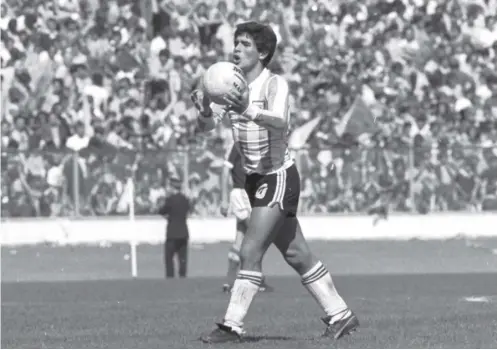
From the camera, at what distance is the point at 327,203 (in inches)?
1023

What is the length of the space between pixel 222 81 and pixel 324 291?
69.0 inches

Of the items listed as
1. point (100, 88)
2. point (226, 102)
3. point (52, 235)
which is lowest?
point (52, 235)

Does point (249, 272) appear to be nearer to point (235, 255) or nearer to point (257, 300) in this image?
point (257, 300)

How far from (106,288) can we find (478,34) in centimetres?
1370

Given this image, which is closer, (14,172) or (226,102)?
(226,102)

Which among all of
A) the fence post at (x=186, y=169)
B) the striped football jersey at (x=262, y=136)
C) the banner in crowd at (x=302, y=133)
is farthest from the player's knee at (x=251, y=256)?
the banner in crowd at (x=302, y=133)

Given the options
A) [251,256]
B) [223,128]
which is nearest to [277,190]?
[251,256]

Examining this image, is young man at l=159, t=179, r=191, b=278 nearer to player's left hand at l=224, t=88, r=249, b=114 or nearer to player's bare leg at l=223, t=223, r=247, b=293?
player's bare leg at l=223, t=223, r=247, b=293

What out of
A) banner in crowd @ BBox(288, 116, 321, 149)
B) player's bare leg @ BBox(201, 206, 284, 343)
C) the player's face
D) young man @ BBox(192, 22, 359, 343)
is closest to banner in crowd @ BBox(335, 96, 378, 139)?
banner in crowd @ BBox(288, 116, 321, 149)

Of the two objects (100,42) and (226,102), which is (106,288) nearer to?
(226,102)

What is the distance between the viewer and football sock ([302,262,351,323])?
34.7ft

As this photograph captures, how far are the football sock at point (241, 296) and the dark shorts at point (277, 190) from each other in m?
0.49

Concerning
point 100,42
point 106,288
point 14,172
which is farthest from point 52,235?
point 106,288

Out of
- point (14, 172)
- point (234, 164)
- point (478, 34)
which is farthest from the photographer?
point (478, 34)
